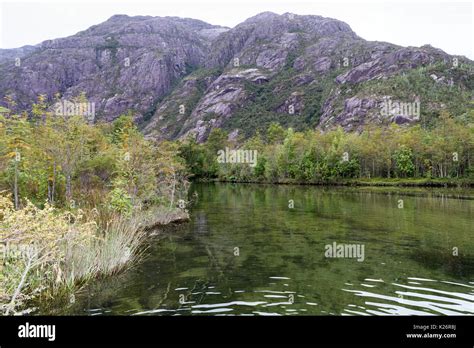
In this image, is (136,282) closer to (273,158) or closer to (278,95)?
(273,158)

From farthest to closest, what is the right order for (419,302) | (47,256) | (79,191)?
(79,191) → (419,302) → (47,256)

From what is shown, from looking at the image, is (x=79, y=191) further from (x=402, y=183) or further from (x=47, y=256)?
(x=402, y=183)

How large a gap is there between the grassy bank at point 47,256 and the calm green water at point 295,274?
2.14ft

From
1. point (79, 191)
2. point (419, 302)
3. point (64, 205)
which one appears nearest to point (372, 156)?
point (79, 191)

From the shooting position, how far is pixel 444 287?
11.1 metres

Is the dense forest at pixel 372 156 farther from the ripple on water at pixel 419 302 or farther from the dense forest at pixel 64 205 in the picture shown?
the ripple on water at pixel 419 302

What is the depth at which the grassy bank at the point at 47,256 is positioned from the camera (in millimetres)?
8453

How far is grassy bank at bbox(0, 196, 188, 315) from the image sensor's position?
8453mm

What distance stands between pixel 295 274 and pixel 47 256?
7.48 m

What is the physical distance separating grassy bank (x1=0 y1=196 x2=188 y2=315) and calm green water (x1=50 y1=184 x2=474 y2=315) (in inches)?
25.7

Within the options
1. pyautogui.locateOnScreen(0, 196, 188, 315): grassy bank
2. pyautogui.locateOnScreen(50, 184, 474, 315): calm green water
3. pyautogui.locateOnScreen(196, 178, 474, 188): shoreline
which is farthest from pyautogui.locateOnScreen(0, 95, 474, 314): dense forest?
pyautogui.locateOnScreen(196, 178, 474, 188): shoreline

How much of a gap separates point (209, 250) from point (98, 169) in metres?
13.9

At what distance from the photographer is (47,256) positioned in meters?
9.69
